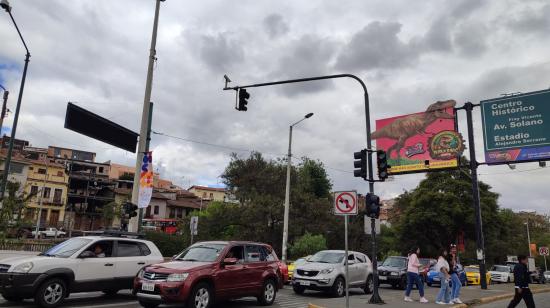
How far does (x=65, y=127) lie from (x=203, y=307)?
10402mm

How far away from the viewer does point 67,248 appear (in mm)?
11188

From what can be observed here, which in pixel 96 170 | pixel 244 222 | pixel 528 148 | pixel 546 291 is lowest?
pixel 546 291

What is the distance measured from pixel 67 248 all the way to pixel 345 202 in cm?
706

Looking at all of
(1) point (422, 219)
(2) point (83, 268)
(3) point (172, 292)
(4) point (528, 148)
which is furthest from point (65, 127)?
(1) point (422, 219)

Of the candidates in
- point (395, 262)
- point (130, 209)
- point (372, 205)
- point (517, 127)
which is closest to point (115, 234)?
point (130, 209)

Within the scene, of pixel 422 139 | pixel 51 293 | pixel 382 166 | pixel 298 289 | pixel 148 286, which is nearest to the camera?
pixel 148 286

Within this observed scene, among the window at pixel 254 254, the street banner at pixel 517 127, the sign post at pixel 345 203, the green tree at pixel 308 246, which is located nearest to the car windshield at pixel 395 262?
the street banner at pixel 517 127

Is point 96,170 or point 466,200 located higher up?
point 96,170

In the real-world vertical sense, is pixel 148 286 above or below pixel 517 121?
below

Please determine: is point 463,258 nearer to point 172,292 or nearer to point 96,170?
point 172,292

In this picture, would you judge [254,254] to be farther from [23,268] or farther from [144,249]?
[23,268]

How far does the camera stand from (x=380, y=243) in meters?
62.6

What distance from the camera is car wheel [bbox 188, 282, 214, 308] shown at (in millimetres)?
9852

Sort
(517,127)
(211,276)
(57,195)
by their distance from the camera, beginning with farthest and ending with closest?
1. (57,195)
2. (517,127)
3. (211,276)
